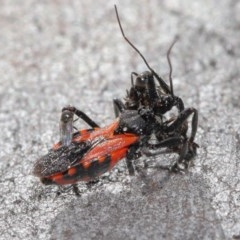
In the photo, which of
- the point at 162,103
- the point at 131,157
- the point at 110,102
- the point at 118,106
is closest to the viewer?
the point at 131,157

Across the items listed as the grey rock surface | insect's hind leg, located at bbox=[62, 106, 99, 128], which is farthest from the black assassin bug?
the grey rock surface

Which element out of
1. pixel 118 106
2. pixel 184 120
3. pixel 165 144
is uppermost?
pixel 118 106

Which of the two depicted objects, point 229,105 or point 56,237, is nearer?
point 56,237

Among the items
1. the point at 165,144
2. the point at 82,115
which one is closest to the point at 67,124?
the point at 82,115

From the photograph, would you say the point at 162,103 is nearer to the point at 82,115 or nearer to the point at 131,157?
the point at 131,157

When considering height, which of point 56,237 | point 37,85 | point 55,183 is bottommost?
point 56,237

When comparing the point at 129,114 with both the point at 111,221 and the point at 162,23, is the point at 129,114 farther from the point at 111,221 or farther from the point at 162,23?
the point at 162,23

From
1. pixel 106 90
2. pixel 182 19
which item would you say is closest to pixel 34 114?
pixel 106 90
